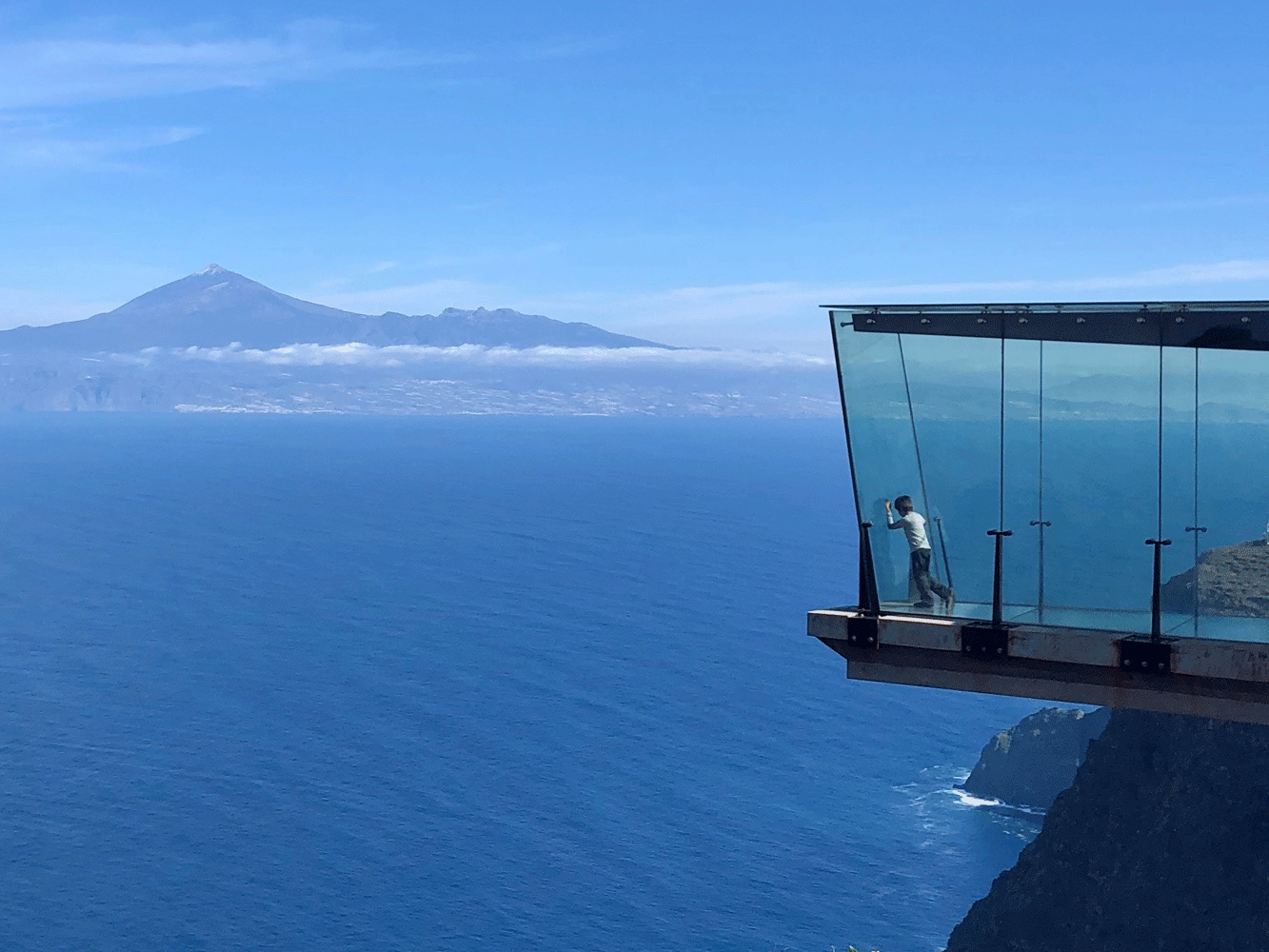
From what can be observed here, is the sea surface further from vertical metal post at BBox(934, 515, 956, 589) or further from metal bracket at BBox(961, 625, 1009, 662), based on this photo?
metal bracket at BBox(961, 625, 1009, 662)

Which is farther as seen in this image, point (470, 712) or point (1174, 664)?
point (470, 712)

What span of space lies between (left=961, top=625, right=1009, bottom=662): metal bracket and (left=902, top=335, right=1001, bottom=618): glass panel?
20.2 inches

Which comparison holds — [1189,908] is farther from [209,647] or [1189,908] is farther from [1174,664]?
[209,647]

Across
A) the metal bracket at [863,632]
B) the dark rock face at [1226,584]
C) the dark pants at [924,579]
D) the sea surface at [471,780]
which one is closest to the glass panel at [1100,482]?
the dark rock face at [1226,584]

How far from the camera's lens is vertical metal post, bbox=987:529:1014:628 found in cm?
1705

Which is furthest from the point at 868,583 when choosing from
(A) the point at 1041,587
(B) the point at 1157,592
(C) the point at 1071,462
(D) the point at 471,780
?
(D) the point at 471,780

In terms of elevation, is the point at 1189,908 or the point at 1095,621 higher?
the point at 1095,621

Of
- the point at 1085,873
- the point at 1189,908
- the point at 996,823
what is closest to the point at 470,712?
the point at 996,823

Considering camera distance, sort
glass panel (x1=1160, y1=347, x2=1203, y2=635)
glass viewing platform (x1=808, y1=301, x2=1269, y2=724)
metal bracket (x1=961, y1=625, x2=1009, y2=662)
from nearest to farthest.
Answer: glass viewing platform (x1=808, y1=301, x2=1269, y2=724) < glass panel (x1=1160, y1=347, x2=1203, y2=635) < metal bracket (x1=961, y1=625, x2=1009, y2=662)

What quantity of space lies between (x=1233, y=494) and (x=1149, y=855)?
63659 mm

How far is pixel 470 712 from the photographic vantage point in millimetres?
124250

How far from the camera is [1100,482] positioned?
16844 mm

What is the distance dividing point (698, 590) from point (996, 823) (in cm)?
7190

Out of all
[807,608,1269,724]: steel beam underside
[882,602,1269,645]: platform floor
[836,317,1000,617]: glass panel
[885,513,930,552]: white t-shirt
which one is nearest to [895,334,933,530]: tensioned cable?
[836,317,1000,617]: glass panel
